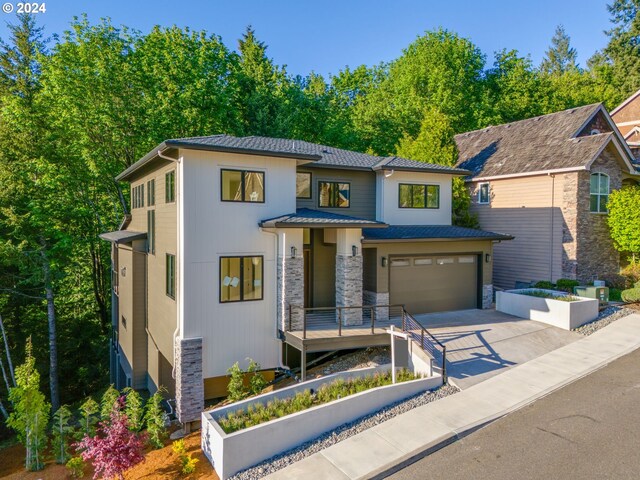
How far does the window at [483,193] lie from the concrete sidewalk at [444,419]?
38.7 ft

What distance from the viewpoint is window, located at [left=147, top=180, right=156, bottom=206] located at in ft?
46.4

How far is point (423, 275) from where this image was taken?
14.9 metres

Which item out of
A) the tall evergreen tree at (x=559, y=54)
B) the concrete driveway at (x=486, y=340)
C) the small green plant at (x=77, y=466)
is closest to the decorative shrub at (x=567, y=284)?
the concrete driveway at (x=486, y=340)

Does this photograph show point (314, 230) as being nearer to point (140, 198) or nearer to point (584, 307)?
point (140, 198)

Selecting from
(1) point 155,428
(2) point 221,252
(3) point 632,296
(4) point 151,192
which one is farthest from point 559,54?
(1) point 155,428

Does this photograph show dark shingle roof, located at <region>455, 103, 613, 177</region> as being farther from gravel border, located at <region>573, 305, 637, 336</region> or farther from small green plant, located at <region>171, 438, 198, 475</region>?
small green plant, located at <region>171, 438, 198, 475</region>

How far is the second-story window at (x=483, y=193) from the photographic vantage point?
21828 millimetres

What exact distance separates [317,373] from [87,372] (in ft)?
55.9

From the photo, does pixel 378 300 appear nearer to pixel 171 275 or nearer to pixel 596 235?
pixel 171 275

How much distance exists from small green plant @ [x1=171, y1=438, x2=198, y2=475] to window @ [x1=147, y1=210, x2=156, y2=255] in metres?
6.94

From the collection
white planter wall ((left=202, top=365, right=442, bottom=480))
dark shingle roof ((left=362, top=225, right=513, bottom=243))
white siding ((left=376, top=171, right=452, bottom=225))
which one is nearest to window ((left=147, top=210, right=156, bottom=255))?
dark shingle roof ((left=362, top=225, right=513, bottom=243))

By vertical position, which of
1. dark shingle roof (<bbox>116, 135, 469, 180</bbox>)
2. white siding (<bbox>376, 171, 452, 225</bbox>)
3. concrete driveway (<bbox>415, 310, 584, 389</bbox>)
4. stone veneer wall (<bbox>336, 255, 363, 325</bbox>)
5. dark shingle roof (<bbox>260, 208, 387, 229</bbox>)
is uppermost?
dark shingle roof (<bbox>116, 135, 469, 180</bbox>)

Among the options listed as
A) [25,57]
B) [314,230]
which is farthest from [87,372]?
[25,57]

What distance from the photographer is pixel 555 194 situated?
61.2 ft
